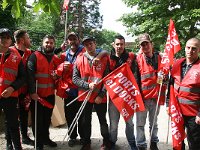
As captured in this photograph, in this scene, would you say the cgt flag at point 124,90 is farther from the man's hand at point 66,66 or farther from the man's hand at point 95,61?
the man's hand at point 66,66

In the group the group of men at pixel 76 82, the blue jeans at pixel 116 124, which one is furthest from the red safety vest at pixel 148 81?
the blue jeans at pixel 116 124

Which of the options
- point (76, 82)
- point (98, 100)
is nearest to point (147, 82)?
point (98, 100)

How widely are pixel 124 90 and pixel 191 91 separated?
4.18 ft

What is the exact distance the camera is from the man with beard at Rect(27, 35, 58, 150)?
575 cm

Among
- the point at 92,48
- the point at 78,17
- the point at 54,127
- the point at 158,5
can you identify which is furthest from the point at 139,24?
the point at 78,17

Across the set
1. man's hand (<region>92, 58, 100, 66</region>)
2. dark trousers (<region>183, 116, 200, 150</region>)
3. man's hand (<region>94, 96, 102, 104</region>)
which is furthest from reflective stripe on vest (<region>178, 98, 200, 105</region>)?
man's hand (<region>92, 58, 100, 66</region>)

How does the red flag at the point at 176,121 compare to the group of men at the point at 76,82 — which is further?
the group of men at the point at 76,82

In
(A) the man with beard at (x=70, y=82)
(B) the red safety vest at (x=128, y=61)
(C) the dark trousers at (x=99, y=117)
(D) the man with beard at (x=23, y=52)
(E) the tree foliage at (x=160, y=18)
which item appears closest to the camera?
(B) the red safety vest at (x=128, y=61)

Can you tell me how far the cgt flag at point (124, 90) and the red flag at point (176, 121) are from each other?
2.25 feet

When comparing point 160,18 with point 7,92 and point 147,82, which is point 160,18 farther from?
point 7,92

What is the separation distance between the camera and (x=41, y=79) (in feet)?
19.3

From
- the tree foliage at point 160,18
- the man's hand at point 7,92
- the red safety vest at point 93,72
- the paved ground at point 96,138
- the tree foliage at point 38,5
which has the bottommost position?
the paved ground at point 96,138

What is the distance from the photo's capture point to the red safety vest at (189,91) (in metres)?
4.61

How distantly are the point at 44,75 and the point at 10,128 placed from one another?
118 centimetres
